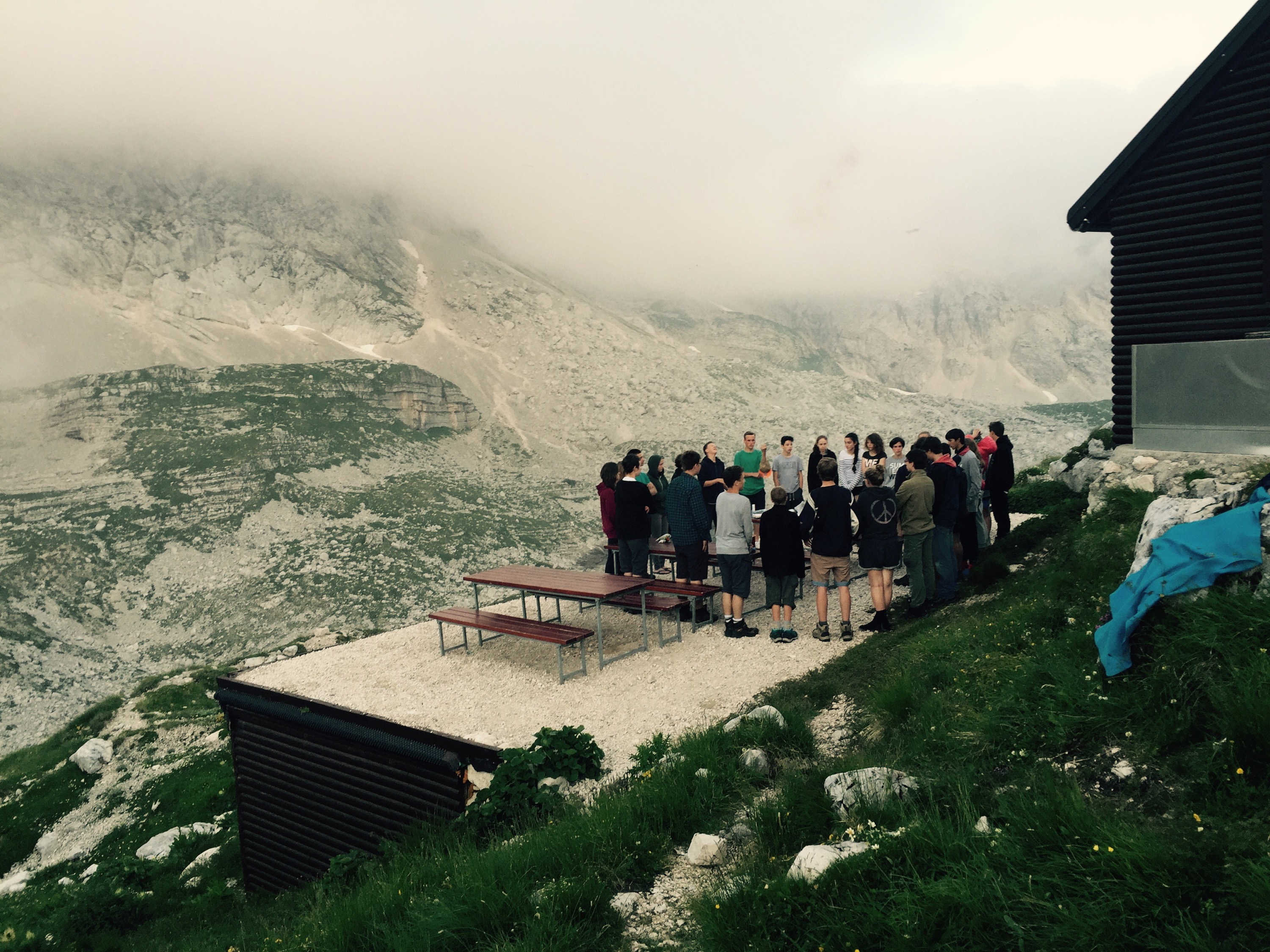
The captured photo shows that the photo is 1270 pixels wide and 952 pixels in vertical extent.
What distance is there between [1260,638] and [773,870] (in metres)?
2.90

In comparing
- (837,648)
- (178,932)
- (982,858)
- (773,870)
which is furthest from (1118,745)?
(178,932)

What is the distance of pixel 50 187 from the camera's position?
59.5 m

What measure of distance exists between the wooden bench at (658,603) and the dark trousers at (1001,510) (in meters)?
5.47

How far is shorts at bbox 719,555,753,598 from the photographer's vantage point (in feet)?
31.4

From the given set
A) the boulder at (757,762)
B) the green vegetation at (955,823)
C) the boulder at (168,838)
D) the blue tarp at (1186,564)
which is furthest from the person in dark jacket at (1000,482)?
the boulder at (168,838)

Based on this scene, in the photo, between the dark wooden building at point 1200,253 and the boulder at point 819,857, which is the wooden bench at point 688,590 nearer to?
the boulder at point 819,857

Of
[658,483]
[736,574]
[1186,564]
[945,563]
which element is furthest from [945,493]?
[1186,564]

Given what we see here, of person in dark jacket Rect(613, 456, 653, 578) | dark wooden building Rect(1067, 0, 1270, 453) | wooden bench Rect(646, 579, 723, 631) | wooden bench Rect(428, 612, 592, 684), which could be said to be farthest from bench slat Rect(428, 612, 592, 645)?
dark wooden building Rect(1067, 0, 1270, 453)

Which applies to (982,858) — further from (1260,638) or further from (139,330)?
(139,330)

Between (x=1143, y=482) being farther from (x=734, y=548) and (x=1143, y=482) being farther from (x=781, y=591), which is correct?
(x=734, y=548)

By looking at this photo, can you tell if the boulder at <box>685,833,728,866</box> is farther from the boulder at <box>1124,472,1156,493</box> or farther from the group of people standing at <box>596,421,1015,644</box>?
the boulder at <box>1124,472,1156,493</box>

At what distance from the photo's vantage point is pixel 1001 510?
11.8 m

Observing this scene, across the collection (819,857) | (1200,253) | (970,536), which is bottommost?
(819,857)

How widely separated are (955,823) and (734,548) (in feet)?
18.8
